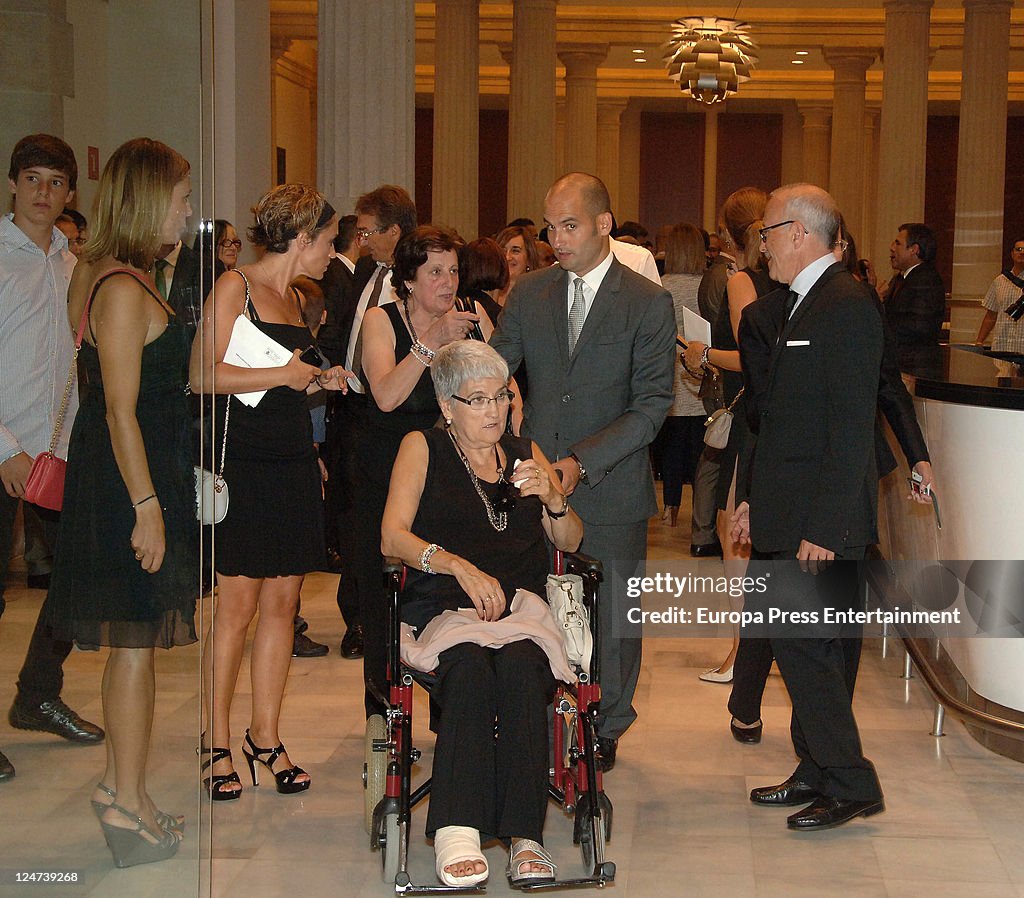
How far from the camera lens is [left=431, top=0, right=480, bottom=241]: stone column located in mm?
15648

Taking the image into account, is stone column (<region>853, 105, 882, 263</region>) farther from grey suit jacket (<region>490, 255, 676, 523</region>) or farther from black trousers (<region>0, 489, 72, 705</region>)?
black trousers (<region>0, 489, 72, 705</region>)

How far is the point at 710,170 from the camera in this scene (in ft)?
86.5

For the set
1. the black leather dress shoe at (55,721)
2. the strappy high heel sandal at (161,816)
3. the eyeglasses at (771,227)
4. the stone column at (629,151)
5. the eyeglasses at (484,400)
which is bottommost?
the strappy high heel sandal at (161,816)

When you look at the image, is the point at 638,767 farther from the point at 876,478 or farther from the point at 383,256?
the point at 383,256

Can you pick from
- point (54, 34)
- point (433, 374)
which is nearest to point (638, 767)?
point (433, 374)

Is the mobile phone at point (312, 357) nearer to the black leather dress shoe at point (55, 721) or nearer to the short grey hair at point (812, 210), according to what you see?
the short grey hair at point (812, 210)

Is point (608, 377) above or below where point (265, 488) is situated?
above

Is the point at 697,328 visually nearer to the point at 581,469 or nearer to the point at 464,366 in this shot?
the point at 581,469

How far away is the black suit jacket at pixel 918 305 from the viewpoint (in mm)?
8461

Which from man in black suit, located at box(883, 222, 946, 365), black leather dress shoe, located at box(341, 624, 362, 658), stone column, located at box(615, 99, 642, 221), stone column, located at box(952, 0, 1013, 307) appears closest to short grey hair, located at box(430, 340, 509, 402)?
black leather dress shoe, located at box(341, 624, 362, 658)

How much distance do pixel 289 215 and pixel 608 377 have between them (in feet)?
3.47

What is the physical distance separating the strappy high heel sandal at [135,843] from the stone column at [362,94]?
6.26 metres

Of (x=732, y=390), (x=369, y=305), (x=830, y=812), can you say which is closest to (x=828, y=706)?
(x=830, y=812)

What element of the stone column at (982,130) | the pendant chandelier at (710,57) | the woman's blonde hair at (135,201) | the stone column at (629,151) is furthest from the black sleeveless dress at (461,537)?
the stone column at (629,151)
